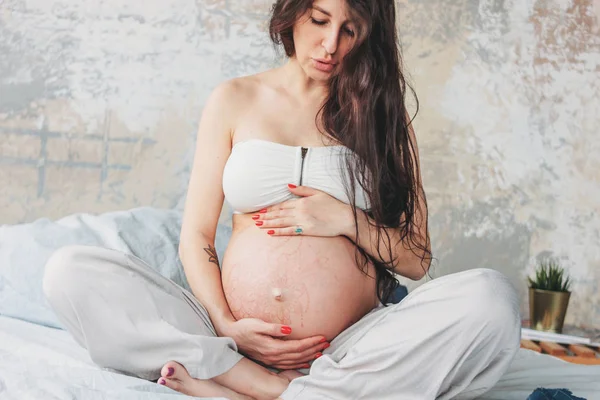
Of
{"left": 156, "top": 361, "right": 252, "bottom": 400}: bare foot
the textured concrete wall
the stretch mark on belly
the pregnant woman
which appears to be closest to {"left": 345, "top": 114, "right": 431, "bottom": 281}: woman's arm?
the pregnant woman

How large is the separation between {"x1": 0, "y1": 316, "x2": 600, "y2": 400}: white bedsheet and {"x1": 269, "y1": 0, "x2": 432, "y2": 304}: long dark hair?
0.36 metres

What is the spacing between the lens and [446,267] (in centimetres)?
340

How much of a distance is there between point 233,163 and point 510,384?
31.3 inches

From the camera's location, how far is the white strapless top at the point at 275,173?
68.2 inches

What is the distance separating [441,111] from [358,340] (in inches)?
79.3

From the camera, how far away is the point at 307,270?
1647mm

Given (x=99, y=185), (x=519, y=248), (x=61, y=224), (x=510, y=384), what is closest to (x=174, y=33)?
(x=99, y=185)

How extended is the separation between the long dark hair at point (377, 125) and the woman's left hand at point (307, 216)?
6 centimetres

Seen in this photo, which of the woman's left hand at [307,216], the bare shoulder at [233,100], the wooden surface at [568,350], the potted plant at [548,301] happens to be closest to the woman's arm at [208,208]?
the bare shoulder at [233,100]

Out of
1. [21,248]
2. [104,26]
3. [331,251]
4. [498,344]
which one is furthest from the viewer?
[104,26]

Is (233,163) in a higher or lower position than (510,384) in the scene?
higher

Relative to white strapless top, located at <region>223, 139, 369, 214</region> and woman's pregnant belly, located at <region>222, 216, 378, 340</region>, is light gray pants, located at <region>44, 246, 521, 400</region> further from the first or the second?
white strapless top, located at <region>223, 139, 369, 214</region>

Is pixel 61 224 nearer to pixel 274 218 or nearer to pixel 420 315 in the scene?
pixel 274 218

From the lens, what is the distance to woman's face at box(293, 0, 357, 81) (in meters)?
1.75
